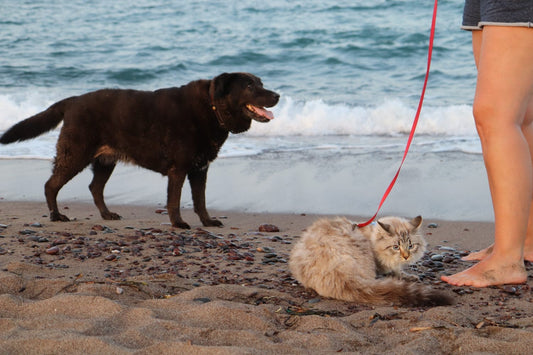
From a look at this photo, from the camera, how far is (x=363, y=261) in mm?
3535

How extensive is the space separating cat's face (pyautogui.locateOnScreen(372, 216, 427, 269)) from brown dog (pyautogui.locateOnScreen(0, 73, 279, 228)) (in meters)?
2.07

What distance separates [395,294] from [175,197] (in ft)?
Result: 8.63

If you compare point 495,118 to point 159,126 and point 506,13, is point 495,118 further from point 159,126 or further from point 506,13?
point 159,126

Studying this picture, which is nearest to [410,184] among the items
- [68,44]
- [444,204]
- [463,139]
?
[444,204]

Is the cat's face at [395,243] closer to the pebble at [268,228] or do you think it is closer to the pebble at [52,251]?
the pebble at [268,228]

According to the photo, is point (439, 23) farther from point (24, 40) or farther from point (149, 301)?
point (149, 301)

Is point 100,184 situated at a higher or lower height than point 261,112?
lower

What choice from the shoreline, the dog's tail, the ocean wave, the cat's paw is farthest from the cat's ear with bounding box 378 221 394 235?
the ocean wave

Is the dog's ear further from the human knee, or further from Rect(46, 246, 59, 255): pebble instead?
the human knee

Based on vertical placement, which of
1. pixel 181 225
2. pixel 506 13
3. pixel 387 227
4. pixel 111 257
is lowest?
pixel 181 225

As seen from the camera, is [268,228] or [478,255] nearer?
[478,255]

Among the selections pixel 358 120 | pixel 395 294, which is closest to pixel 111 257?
pixel 395 294

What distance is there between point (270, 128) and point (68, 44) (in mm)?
8370

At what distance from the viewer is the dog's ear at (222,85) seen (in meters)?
5.38
